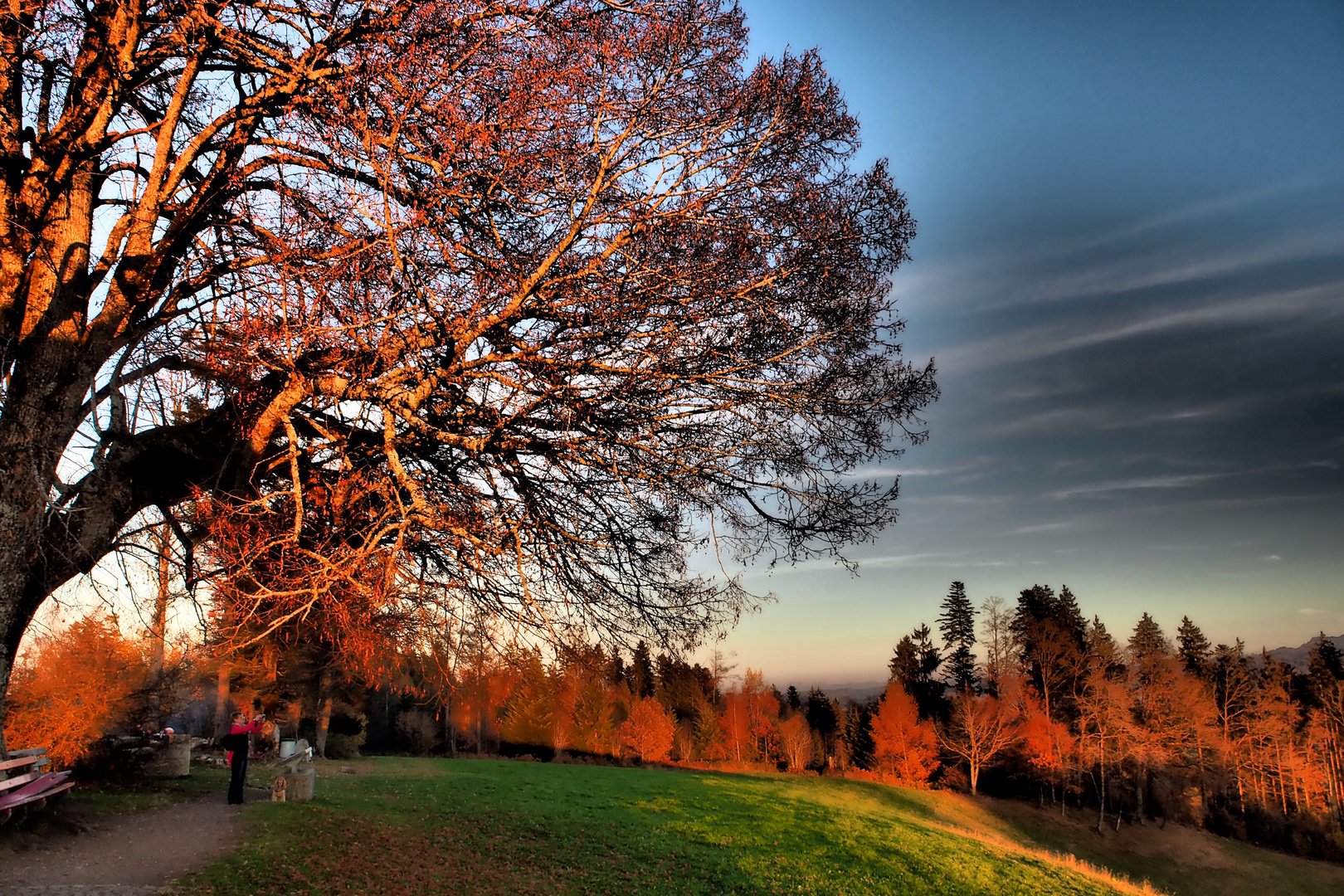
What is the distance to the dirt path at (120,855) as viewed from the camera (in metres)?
7.08

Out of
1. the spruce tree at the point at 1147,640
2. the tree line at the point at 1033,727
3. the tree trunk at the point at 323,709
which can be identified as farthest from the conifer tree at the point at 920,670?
the tree trunk at the point at 323,709

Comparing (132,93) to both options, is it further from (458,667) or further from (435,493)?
(458,667)

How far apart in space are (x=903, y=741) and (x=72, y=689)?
1777 inches

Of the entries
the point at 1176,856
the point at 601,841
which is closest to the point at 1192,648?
the point at 1176,856

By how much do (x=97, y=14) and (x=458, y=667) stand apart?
7449 millimetres

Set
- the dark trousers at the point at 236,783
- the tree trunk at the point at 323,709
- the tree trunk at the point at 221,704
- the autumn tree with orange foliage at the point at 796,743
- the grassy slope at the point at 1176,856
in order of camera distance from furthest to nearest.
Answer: the autumn tree with orange foliage at the point at 796,743
the grassy slope at the point at 1176,856
the tree trunk at the point at 323,709
the tree trunk at the point at 221,704
the dark trousers at the point at 236,783

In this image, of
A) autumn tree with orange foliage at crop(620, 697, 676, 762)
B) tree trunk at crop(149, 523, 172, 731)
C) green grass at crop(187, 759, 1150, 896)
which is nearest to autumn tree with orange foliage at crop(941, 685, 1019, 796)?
autumn tree with orange foliage at crop(620, 697, 676, 762)

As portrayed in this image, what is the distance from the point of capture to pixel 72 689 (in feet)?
40.2

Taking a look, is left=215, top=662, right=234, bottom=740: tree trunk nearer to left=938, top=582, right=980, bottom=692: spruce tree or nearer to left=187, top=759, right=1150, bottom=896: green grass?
left=187, top=759, right=1150, bottom=896: green grass

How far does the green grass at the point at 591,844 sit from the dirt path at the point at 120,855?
1.44ft

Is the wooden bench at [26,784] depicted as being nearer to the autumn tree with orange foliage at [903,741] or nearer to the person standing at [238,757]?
the person standing at [238,757]

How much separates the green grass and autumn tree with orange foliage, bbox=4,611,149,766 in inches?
138

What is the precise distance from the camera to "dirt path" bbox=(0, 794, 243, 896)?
7.08m

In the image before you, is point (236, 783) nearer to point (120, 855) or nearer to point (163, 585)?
point (120, 855)
